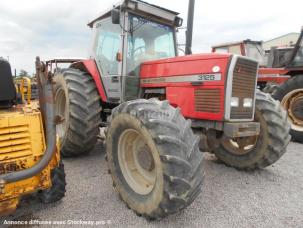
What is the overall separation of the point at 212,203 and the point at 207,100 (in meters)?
1.18

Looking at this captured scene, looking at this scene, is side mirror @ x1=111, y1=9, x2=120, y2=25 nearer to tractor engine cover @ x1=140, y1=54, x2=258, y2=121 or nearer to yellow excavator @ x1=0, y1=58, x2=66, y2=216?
tractor engine cover @ x1=140, y1=54, x2=258, y2=121

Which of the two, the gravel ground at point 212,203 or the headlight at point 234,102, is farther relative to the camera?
the headlight at point 234,102

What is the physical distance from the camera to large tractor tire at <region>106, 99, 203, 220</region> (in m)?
2.37

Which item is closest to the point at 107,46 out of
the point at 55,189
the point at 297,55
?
the point at 55,189

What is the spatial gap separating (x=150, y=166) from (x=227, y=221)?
2.95 ft

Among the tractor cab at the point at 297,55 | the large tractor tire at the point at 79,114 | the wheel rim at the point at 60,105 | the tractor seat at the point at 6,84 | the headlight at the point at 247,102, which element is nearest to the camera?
the tractor seat at the point at 6,84

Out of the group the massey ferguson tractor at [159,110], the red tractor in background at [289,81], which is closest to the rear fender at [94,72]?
the massey ferguson tractor at [159,110]

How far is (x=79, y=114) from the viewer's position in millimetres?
4148

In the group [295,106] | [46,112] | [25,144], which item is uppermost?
[46,112]

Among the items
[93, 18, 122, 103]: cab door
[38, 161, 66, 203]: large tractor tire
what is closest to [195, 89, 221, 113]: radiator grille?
[93, 18, 122, 103]: cab door

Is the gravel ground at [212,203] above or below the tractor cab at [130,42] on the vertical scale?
below

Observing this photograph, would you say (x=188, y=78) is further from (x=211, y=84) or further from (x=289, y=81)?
(x=289, y=81)

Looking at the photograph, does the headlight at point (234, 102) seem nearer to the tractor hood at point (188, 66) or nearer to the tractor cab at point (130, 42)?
the tractor hood at point (188, 66)

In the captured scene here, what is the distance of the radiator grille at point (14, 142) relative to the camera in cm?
246
